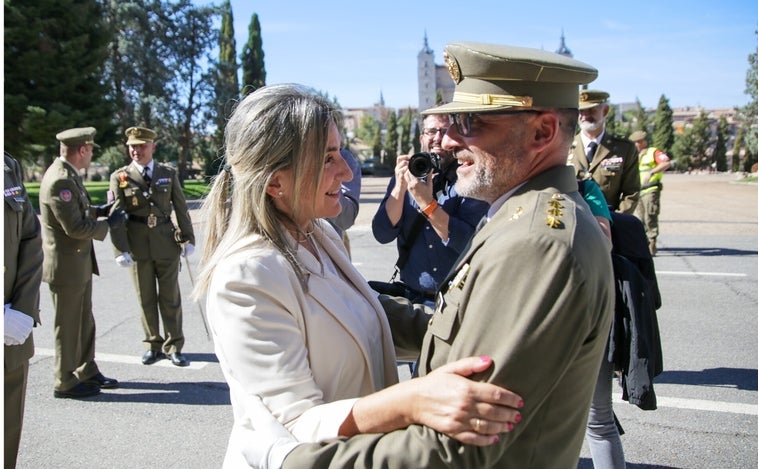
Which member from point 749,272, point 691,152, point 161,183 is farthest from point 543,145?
point 691,152

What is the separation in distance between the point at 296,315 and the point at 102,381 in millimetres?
3916

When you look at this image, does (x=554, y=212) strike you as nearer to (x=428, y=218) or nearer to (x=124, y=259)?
(x=428, y=218)

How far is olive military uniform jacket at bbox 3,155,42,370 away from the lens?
9.86 feet

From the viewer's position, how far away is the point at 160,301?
554 cm

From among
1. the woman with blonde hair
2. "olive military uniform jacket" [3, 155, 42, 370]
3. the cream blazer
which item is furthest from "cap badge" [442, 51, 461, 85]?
"olive military uniform jacket" [3, 155, 42, 370]

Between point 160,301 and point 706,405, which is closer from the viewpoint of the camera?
point 706,405

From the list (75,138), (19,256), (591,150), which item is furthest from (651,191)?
(19,256)

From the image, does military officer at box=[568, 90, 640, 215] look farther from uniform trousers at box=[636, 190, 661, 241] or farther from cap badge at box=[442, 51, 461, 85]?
uniform trousers at box=[636, 190, 661, 241]

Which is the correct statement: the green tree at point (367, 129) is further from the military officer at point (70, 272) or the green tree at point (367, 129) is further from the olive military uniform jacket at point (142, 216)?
the military officer at point (70, 272)

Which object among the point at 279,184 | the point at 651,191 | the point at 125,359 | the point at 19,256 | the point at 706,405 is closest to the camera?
the point at 279,184

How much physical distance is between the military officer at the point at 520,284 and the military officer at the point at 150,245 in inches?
173

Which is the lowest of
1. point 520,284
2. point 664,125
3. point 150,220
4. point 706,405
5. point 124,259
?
point 706,405

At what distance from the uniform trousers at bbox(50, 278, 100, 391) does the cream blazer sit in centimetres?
356

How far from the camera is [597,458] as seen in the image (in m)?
2.94
